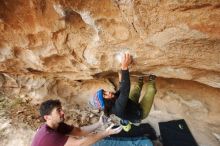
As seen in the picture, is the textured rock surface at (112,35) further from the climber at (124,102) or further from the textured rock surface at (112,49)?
the climber at (124,102)

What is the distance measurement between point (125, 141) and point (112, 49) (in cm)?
148

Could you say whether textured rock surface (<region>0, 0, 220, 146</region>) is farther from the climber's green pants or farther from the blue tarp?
the blue tarp

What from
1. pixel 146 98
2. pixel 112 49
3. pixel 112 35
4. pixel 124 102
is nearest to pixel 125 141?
pixel 146 98

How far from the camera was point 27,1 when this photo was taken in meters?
3.54

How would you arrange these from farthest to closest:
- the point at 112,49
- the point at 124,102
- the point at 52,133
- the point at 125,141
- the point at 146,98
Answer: the point at 125,141 < the point at 146,98 < the point at 112,49 < the point at 124,102 < the point at 52,133

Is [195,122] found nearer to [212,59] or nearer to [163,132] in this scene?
[163,132]

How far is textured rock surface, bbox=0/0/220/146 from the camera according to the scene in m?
3.00

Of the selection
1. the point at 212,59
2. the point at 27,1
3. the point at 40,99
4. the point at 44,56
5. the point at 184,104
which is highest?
the point at 27,1

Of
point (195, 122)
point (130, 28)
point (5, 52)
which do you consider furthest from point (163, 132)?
point (5, 52)

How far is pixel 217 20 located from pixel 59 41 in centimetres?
219

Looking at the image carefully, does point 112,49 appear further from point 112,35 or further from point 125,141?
point 125,141

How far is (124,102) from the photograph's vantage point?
3510 mm

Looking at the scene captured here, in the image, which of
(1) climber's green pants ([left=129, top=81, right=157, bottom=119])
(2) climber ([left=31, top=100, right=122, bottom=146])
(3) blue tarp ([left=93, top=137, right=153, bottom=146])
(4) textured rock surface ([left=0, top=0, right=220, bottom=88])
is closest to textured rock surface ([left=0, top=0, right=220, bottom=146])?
(4) textured rock surface ([left=0, top=0, right=220, bottom=88])

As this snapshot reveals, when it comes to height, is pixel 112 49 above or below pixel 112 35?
below
